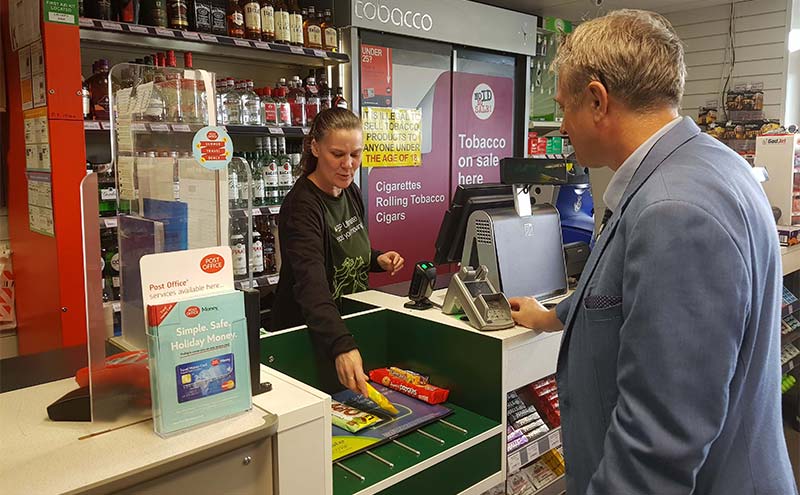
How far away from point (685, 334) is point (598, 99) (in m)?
0.44

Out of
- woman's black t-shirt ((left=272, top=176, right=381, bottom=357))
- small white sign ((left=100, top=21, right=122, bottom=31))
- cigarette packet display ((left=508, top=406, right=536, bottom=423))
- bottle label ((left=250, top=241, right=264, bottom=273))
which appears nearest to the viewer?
woman's black t-shirt ((left=272, top=176, right=381, bottom=357))

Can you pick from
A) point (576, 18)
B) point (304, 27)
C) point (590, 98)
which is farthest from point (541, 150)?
point (590, 98)

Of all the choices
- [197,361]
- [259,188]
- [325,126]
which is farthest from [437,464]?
[259,188]

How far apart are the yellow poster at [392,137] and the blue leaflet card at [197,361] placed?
3057 millimetres

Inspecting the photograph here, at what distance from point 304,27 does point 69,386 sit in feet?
9.41

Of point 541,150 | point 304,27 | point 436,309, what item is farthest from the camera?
point 541,150

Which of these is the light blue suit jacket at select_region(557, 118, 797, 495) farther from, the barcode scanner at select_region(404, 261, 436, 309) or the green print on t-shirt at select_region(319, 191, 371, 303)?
the green print on t-shirt at select_region(319, 191, 371, 303)

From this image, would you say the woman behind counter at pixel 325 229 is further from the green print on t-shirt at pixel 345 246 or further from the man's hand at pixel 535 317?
the man's hand at pixel 535 317

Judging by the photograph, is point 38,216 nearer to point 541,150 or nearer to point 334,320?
point 334,320

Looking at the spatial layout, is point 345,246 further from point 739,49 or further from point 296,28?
point 739,49

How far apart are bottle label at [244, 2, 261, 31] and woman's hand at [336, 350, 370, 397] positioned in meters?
2.32

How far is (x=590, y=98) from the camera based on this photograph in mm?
1157

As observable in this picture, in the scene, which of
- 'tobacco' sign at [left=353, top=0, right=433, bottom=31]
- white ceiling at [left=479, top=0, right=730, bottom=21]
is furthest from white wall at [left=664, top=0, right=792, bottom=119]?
'tobacco' sign at [left=353, top=0, right=433, bottom=31]

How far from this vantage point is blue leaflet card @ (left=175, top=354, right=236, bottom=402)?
44.9 inches
